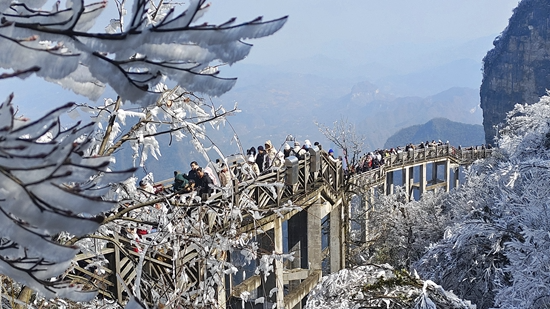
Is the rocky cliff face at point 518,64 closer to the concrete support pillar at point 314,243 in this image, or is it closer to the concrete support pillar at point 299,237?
the concrete support pillar at point 299,237

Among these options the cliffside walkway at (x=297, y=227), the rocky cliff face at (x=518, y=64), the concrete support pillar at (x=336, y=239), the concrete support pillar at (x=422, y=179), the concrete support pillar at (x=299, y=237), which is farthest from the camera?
the rocky cliff face at (x=518, y=64)

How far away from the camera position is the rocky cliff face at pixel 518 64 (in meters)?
66.9

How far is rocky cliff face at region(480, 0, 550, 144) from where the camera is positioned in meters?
66.9

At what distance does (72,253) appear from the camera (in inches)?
47.0

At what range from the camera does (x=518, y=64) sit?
69.9 meters

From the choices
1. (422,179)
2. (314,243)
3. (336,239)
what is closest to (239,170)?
(314,243)

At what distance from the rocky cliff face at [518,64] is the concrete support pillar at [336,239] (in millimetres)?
60385

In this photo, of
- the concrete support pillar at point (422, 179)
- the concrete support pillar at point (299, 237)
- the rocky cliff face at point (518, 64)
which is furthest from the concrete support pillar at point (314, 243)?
the rocky cliff face at point (518, 64)

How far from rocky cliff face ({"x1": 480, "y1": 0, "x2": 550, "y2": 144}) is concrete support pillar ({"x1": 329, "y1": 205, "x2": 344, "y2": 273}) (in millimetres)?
60385

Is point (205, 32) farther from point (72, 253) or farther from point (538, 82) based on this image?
point (538, 82)

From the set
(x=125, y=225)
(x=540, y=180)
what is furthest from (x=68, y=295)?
(x=540, y=180)

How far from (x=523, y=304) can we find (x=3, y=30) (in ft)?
27.9

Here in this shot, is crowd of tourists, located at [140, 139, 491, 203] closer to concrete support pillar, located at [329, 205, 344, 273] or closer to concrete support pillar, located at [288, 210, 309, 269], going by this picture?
concrete support pillar, located at [329, 205, 344, 273]

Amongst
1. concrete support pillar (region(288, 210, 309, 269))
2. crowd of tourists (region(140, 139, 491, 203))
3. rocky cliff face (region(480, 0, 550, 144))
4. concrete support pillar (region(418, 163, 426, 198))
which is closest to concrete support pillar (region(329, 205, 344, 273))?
concrete support pillar (region(288, 210, 309, 269))
